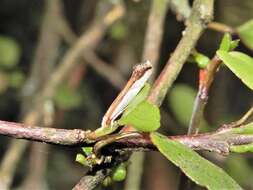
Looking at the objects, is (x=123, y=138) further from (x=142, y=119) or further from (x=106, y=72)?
(x=106, y=72)

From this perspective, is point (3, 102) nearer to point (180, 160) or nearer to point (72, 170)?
point (72, 170)

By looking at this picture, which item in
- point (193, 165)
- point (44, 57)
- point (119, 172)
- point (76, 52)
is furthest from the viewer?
point (44, 57)

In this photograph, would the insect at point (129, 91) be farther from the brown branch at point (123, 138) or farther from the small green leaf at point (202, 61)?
the small green leaf at point (202, 61)

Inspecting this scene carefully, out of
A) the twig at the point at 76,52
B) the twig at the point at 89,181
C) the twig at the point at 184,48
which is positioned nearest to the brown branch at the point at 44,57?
the twig at the point at 76,52

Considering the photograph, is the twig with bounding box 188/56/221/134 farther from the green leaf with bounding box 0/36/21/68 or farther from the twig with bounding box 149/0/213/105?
the green leaf with bounding box 0/36/21/68

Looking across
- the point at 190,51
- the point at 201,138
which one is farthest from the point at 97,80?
the point at 201,138

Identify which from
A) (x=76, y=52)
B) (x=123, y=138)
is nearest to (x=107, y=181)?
(x=123, y=138)
